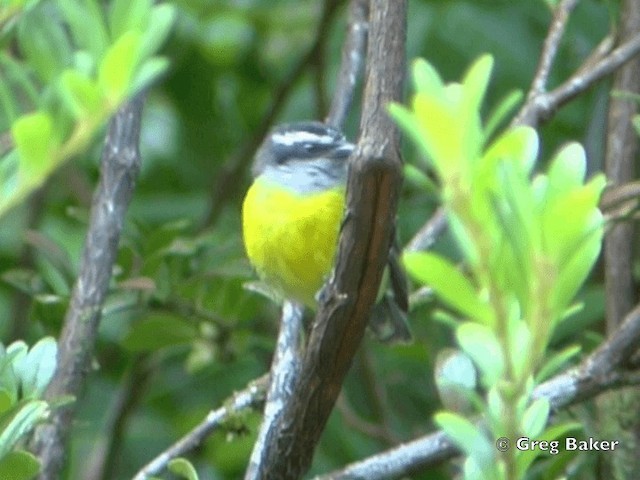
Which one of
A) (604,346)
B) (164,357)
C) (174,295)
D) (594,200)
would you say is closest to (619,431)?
(604,346)

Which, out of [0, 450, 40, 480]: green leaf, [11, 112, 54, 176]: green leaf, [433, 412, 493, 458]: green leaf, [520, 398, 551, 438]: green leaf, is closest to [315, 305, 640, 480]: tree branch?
[0, 450, 40, 480]: green leaf

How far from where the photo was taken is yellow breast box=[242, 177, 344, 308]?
2277 mm

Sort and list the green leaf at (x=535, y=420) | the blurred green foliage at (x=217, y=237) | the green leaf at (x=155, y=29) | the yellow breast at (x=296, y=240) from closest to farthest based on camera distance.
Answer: the green leaf at (x=155, y=29)
the green leaf at (x=535, y=420)
the yellow breast at (x=296, y=240)
the blurred green foliage at (x=217, y=237)

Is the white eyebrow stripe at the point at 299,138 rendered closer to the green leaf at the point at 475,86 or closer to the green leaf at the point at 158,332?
the green leaf at the point at 158,332

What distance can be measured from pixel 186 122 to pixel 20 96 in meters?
0.80

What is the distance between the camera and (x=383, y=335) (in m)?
2.42

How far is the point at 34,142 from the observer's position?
33.6 inches

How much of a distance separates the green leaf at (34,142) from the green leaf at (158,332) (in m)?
1.47

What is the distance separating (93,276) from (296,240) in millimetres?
447

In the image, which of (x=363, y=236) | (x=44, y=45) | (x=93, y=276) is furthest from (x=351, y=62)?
(x=44, y=45)

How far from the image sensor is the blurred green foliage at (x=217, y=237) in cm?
238

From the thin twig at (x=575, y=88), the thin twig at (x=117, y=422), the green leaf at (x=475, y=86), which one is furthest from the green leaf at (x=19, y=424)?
the thin twig at (x=117, y=422)

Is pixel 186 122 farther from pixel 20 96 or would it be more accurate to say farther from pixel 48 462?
pixel 48 462

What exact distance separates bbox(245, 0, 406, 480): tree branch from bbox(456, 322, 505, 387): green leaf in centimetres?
37
